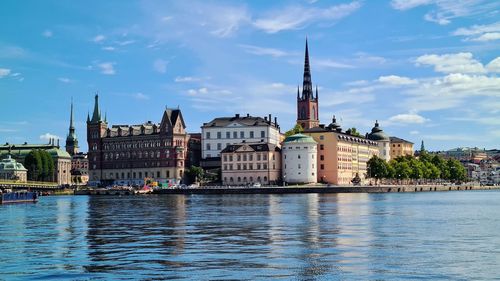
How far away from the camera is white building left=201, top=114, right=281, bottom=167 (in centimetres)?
16500

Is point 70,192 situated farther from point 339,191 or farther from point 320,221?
point 320,221

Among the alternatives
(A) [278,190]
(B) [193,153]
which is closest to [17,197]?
(A) [278,190]

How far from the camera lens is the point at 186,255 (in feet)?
97.1

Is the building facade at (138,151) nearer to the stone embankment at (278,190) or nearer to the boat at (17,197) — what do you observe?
the stone embankment at (278,190)

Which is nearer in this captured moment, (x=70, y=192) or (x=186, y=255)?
(x=186, y=255)

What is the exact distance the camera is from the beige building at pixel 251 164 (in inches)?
5935

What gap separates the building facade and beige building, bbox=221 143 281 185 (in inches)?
639

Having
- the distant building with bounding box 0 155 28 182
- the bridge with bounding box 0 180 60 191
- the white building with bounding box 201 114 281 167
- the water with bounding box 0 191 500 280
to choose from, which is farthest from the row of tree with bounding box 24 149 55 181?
the water with bounding box 0 191 500 280

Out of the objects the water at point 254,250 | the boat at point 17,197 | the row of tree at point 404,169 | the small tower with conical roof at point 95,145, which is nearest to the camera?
the water at point 254,250

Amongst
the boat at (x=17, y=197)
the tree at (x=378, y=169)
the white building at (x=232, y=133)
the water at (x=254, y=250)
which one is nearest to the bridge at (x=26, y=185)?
the boat at (x=17, y=197)

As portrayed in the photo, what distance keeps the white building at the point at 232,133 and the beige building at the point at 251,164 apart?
1138cm

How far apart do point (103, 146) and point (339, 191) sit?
72.0 meters

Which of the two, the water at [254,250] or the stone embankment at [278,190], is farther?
the stone embankment at [278,190]

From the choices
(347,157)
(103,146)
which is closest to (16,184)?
(103,146)
